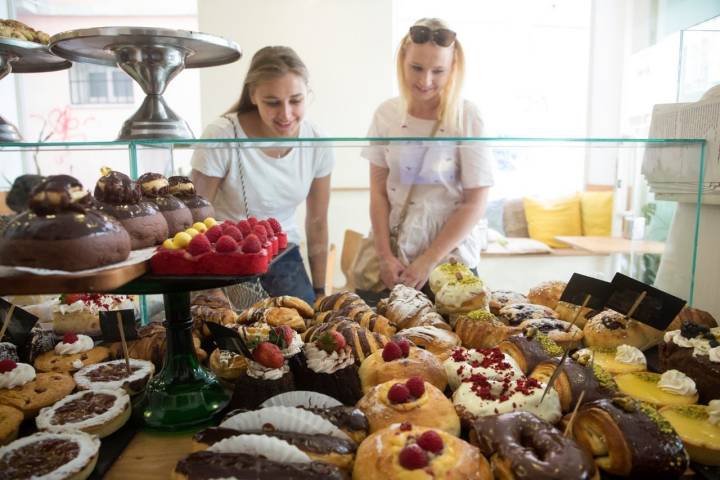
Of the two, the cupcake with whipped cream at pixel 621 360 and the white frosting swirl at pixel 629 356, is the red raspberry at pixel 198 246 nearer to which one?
the cupcake with whipped cream at pixel 621 360

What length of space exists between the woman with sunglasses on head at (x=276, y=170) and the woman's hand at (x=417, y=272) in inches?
17.9

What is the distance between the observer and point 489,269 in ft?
10.4

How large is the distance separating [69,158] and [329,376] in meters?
1.58

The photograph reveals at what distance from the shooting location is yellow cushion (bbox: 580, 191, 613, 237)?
2.64 metres

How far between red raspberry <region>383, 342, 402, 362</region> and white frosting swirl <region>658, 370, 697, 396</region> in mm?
1014

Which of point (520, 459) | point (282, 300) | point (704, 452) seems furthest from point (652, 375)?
point (282, 300)

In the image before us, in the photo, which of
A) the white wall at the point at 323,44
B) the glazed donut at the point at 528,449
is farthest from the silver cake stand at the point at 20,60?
the white wall at the point at 323,44

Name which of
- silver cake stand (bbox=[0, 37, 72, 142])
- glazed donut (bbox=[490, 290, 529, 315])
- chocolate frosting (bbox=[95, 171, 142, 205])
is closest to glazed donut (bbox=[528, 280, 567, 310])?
glazed donut (bbox=[490, 290, 529, 315])

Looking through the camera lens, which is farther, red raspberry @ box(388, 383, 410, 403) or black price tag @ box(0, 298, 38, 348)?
black price tag @ box(0, 298, 38, 348)

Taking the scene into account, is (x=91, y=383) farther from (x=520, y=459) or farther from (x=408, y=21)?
(x=408, y=21)

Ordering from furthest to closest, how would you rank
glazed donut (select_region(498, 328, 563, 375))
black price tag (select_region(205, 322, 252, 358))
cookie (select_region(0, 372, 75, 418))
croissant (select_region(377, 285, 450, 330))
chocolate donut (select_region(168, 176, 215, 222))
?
1. croissant (select_region(377, 285, 450, 330))
2. chocolate donut (select_region(168, 176, 215, 222))
3. glazed donut (select_region(498, 328, 563, 375))
4. cookie (select_region(0, 372, 75, 418))
5. black price tag (select_region(205, 322, 252, 358))

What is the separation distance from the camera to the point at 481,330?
2326mm

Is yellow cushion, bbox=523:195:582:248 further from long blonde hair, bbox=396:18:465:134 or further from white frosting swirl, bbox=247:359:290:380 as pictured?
white frosting swirl, bbox=247:359:290:380

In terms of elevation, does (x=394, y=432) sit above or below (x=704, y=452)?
above
